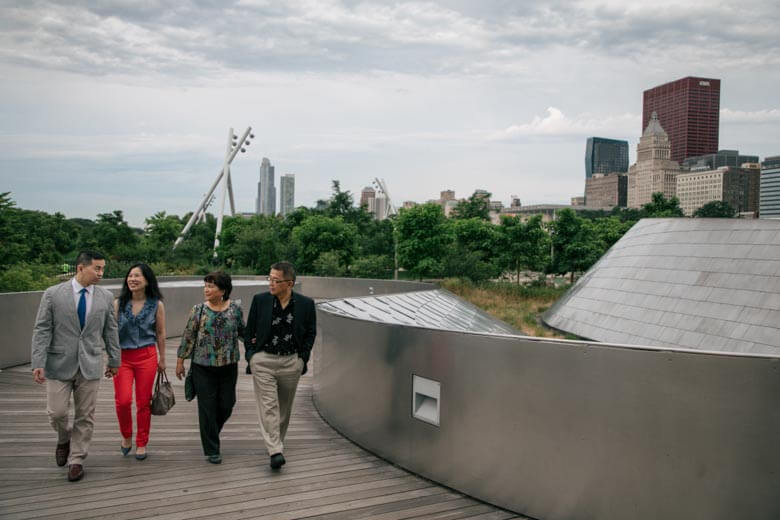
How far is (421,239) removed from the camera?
132ft

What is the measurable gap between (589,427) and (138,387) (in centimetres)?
388

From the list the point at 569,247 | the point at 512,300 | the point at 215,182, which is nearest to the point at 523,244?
the point at 569,247

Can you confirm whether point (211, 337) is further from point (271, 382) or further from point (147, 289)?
point (147, 289)

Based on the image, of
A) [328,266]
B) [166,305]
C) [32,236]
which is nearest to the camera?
[166,305]

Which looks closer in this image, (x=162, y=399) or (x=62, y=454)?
(x=62, y=454)

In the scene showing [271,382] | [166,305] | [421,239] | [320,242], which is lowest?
[166,305]

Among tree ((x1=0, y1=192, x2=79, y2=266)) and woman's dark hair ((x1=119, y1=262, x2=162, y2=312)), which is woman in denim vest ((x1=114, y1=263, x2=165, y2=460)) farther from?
tree ((x1=0, y1=192, x2=79, y2=266))

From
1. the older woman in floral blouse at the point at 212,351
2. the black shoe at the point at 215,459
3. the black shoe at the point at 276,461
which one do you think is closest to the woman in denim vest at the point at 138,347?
the older woman in floral blouse at the point at 212,351

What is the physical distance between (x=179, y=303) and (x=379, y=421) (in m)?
10.1

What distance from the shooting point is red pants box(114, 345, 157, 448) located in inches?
215

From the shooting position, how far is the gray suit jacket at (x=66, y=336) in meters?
4.96

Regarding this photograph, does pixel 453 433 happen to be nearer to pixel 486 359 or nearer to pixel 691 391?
pixel 486 359

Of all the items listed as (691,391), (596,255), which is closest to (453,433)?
(691,391)

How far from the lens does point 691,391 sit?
3.71 metres
